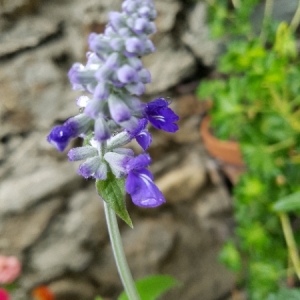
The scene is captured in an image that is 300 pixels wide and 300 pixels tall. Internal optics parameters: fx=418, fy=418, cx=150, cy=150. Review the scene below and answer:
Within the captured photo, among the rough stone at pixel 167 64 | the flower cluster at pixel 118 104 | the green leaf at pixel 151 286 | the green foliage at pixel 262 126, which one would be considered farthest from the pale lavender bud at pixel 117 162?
the rough stone at pixel 167 64

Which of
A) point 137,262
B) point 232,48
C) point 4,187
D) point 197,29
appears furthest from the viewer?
point 137,262

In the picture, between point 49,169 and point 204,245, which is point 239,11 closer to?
point 49,169

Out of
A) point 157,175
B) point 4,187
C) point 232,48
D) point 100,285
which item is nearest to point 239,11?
point 232,48

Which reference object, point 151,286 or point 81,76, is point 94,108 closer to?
point 81,76

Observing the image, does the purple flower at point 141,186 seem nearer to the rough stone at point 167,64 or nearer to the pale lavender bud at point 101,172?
the pale lavender bud at point 101,172

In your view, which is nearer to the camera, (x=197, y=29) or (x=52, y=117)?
(x=52, y=117)

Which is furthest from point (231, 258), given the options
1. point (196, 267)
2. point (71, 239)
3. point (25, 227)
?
point (25, 227)
